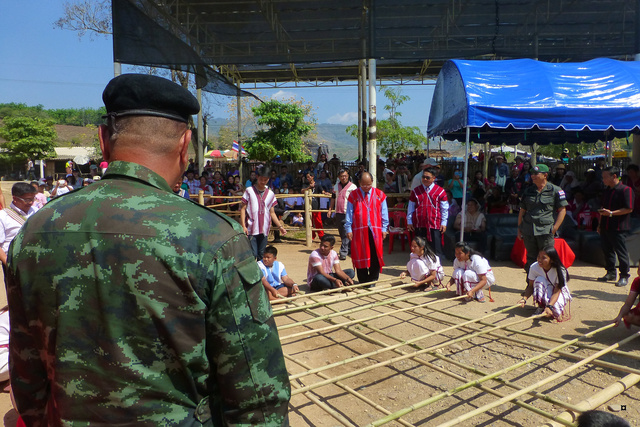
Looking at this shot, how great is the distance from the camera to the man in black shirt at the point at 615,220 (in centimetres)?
614

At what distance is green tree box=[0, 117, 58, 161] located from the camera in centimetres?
3148

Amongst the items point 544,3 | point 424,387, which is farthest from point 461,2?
point 424,387

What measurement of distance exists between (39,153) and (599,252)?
34.2m

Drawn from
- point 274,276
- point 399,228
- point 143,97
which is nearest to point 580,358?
point 274,276

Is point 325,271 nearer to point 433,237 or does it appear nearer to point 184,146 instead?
point 433,237

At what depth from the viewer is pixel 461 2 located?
1054 centimetres

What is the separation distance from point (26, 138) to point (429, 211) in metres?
32.5

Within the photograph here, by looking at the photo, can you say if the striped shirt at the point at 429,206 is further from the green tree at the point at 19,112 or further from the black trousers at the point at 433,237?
the green tree at the point at 19,112

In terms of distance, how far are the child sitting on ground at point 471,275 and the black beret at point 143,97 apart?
16.0 feet

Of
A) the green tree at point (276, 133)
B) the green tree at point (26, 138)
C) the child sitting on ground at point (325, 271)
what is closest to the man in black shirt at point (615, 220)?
the child sitting on ground at point (325, 271)

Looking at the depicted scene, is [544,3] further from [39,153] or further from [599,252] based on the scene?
[39,153]

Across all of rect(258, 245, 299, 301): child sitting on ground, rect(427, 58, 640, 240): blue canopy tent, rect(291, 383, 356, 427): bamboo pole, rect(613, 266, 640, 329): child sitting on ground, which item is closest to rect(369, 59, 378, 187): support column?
rect(427, 58, 640, 240): blue canopy tent

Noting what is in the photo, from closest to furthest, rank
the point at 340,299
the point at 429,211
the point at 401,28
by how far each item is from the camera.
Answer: the point at 340,299
the point at 429,211
the point at 401,28

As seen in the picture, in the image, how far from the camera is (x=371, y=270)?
623 centimetres
